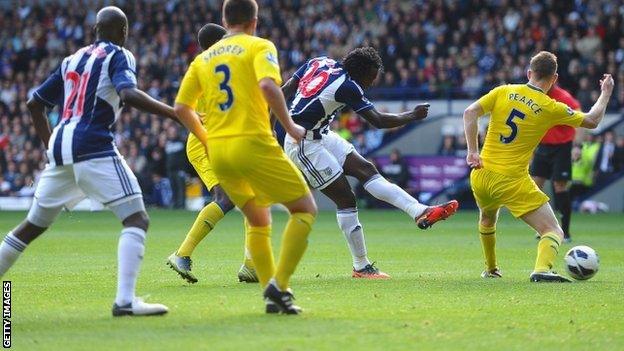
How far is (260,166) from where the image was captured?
28.0 feet

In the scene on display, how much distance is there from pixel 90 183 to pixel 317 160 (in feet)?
12.1

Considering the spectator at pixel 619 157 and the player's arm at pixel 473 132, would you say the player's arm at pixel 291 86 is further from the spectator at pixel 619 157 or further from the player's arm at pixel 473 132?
the spectator at pixel 619 157

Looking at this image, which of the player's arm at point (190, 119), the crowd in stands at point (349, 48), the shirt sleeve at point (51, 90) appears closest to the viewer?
the player's arm at point (190, 119)

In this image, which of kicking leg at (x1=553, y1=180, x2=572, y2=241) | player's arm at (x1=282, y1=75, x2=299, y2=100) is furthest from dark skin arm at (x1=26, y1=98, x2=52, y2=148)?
kicking leg at (x1=553, y1=180, x2=572, y2=241)

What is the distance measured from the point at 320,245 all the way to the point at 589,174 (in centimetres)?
1094

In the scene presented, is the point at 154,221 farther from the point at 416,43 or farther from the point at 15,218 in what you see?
the point at 416,43

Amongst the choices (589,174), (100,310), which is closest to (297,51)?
(589,174)

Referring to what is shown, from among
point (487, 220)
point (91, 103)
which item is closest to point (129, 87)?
point (91, 103)

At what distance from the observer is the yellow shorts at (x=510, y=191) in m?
11.7

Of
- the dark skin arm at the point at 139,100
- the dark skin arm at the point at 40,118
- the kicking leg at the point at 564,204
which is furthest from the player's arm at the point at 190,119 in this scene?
the kicking leg at the point at 564,204

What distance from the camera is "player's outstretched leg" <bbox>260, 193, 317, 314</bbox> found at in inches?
340

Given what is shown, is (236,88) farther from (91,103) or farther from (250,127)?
(91,103)

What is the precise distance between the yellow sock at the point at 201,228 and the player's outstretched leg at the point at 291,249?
3.02 m

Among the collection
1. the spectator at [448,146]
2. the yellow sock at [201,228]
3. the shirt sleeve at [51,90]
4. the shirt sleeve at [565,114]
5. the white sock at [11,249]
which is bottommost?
the spectator at [448,146]
